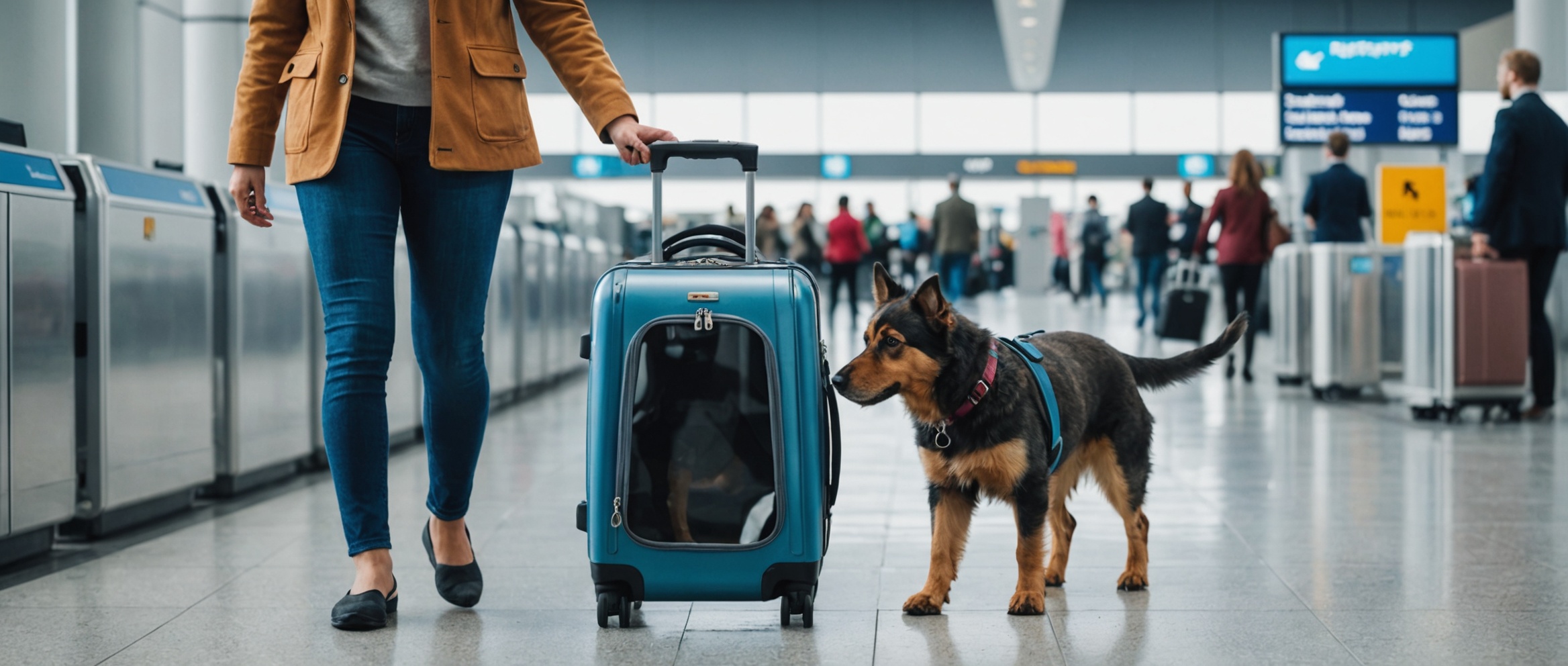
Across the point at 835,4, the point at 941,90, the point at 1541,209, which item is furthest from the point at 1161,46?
the point at 1541,209

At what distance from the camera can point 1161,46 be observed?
25594 millimetres

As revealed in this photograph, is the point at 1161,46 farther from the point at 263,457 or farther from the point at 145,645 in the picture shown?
the point at 145,645

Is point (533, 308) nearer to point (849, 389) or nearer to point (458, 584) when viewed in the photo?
point (458, 584)

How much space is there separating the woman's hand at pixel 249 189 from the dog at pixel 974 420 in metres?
1.18

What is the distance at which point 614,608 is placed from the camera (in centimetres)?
264

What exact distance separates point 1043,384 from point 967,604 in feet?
1.64

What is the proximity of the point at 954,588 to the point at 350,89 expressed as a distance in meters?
1.66

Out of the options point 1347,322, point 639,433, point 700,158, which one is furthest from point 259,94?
point 1347,322

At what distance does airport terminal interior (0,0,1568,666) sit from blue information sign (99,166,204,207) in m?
0.01

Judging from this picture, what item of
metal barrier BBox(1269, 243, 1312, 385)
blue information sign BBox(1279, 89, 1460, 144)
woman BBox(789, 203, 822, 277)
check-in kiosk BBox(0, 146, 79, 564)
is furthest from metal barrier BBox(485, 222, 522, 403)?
woman BBox(789, 203, 822, 277)

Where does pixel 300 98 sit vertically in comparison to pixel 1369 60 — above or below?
below

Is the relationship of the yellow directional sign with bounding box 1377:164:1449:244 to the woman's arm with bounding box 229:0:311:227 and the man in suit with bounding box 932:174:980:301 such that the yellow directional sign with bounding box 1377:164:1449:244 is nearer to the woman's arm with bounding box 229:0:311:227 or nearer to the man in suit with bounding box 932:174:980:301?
the woman's arm with bounding box 229:0:311:227

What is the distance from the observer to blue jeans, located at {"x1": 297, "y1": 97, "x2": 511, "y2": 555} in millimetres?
2604

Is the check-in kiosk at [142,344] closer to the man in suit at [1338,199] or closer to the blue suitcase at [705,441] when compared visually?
the blue suitcase at [705,441]
